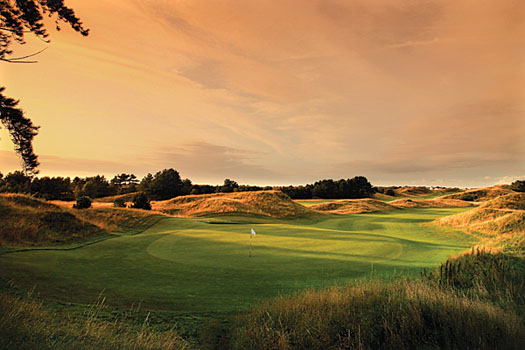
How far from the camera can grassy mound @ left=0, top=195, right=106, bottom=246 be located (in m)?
14.2

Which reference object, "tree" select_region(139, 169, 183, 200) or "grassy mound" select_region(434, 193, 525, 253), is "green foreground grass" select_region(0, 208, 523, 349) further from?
"tree" select_region(139, 169, 183, 200)

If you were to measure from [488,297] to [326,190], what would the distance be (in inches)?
2319

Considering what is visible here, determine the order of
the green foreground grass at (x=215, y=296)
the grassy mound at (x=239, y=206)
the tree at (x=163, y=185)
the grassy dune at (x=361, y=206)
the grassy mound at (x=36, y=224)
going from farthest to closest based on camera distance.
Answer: the tree at (x=163, y=185)
the grassy dune at (x=361, y=206)
the grassy mound at (x=239, y=206)
the grassy mound at (x=36, y=224)
the green foreground grass at (x=215, y=296)

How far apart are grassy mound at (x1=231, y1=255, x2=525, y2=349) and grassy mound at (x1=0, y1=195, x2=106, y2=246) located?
14.1 metres

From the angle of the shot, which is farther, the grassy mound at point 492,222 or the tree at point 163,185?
the tree at point 163,185

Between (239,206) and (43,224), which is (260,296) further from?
(239,206)

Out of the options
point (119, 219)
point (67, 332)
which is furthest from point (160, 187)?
point (67, 332)

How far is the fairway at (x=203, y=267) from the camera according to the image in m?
6.63

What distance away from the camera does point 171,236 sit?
1518cm

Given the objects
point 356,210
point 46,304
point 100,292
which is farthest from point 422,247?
point 356,210

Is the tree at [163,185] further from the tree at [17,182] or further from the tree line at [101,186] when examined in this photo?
the tree at [17,182]

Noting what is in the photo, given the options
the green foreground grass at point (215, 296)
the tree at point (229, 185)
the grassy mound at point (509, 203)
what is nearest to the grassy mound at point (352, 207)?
the grassy mound at point (509, 203)

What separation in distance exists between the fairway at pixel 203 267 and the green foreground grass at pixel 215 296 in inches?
1.6

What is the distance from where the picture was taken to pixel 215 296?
657 cm
